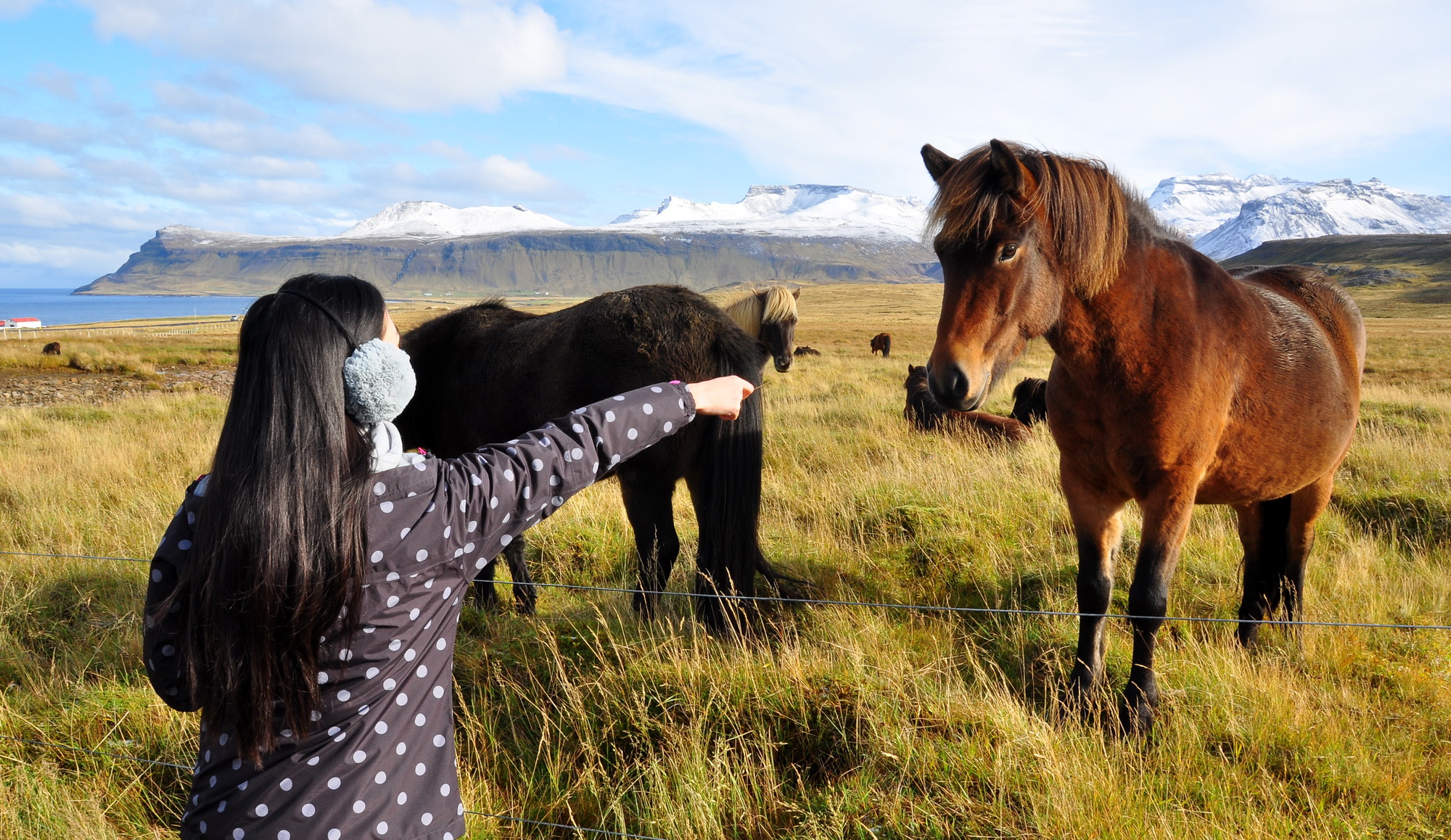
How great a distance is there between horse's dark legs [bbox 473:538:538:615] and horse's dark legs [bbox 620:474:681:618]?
2.81ft

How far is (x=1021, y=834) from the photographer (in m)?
2.32

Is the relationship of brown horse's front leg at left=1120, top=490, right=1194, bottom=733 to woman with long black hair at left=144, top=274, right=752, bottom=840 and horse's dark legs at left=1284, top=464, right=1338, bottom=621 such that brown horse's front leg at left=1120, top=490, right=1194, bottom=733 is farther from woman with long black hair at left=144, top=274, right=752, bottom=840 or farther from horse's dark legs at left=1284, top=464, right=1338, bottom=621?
woman with long black hair at left=144, top=274, right=752, bottom=840

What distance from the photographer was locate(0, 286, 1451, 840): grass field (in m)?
2.58

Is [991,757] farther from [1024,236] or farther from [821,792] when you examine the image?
[1024,236]

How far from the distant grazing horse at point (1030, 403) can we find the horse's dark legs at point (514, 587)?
7667 mm

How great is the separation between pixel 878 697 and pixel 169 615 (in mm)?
2438

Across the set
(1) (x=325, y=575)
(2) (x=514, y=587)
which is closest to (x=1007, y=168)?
(1) (x=325, y=575)

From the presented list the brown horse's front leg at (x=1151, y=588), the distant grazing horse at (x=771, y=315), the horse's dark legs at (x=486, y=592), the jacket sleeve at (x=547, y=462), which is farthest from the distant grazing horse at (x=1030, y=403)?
the jacket sleeve at (x=547, y=462)

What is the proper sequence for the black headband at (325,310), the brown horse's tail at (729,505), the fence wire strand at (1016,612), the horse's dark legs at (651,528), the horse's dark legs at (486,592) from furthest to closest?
the horse's dark legs at (486,592) → the horse's dark legs at (651,528) → the brown horse's tail at (729,505) → the fence wire strand at (1016,612) → the black headband at (325,310)

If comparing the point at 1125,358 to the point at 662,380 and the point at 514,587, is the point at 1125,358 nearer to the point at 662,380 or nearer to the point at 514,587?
the point at 662,380

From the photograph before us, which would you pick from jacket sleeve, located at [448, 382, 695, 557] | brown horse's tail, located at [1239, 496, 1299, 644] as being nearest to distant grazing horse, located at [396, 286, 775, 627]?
jacket sleeve, located at [448, 382, 695, 557]

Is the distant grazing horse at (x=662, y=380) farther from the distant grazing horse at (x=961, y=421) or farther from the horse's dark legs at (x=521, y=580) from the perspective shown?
the distant grazing horse at (x=961, y=421)

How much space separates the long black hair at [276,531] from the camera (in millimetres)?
1509

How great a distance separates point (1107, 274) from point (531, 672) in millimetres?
3160
